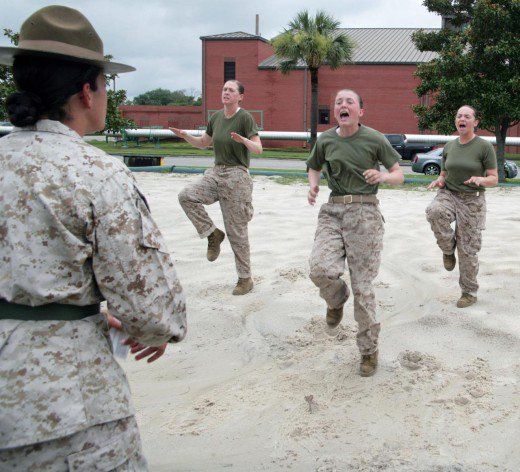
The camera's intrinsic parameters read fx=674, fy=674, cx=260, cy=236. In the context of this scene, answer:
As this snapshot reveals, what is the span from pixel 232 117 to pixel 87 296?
511 centimetres

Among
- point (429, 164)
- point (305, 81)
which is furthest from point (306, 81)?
point (429, 164)

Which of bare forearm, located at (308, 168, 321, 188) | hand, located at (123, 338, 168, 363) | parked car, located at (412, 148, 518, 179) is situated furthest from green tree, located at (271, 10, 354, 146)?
hand, located at (123, 338, 168, 363)

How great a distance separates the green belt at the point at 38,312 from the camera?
1.90 metres

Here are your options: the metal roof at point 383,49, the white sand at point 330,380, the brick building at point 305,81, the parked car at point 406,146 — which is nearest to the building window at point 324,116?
the brick building at point 305,81

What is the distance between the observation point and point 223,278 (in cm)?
769

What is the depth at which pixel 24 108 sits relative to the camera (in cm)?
198

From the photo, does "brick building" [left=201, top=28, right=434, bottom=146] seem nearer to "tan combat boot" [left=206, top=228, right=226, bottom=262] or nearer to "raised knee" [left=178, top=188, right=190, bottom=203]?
"tan combat boot" [left=206, top=228, right=226, bottom=262]

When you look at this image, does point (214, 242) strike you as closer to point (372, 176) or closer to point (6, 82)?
point (372, 176)

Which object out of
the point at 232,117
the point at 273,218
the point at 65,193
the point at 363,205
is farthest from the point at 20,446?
the point at 273,218

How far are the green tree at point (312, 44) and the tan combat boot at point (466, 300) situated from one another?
90.6ft

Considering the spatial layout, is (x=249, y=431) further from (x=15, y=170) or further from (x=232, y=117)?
(x=232, y=117)

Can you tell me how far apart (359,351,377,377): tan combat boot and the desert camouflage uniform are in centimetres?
308

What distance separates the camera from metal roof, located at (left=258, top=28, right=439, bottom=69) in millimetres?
45219

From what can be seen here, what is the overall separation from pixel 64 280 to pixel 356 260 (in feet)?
10.4
